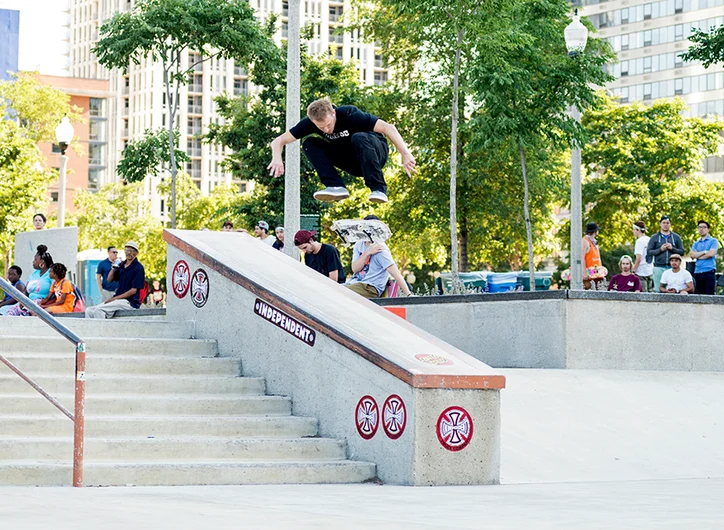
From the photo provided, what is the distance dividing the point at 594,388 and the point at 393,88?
2868 centimetres

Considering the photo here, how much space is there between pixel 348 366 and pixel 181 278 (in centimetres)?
294

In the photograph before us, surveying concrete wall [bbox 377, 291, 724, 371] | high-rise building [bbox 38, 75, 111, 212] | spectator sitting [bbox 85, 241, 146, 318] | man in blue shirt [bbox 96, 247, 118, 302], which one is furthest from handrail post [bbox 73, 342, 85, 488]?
high-rise building [bbox 38, 75, 111, 212]

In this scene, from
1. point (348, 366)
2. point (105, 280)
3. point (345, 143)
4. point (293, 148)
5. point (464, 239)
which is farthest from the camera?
point (464, 239)

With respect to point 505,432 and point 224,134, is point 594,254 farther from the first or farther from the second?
point 224,134

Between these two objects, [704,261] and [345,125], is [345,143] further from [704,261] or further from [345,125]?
[704,261]

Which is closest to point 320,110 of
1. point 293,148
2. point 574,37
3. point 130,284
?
point 293,148

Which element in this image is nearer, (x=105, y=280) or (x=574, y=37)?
(x=105, y=280)

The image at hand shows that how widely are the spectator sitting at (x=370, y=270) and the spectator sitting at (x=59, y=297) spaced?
3684mm

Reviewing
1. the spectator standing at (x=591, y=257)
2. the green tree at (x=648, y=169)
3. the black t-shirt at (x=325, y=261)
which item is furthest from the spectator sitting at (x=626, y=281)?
the green tree at (x=648, y=169)

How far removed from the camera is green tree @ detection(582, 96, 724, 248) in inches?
1991

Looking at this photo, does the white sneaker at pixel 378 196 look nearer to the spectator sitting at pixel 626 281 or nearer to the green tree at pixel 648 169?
the spectator sitting at pixel 626 281

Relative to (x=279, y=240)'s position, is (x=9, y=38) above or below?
above

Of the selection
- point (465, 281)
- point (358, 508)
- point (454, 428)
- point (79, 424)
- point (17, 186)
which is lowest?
point (358, 508)

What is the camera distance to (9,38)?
230ft
